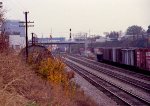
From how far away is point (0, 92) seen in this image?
967cm

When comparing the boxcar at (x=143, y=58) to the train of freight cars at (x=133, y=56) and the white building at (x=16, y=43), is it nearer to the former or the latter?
the train of freight cars at (x=133, y=56)

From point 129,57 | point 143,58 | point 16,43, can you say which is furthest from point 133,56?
point 16,43

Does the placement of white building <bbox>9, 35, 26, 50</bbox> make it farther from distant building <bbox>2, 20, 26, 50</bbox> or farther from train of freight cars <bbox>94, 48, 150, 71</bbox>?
train of freight cars <bbox>94, 48, 150, 71</bbox>

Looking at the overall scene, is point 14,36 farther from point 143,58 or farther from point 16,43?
point 143,58

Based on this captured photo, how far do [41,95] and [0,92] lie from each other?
436 cm

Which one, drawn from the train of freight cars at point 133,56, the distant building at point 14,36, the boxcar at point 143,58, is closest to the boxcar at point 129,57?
the train of freight cars at point 133,56

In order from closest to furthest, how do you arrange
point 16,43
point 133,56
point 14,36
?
point 133,56
point 16,43
point 14,36

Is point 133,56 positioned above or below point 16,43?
below

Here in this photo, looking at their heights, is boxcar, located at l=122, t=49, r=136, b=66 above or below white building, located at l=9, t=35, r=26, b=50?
below

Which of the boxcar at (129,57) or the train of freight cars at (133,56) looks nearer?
the train of freight cars at (133,56)

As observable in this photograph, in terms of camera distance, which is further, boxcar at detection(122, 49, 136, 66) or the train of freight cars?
boxcar at detection(122, 49, 136, 66)

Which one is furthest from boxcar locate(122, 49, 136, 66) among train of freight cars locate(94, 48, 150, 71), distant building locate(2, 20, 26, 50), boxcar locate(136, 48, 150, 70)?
distant building locate(2, 20, 26, 50)

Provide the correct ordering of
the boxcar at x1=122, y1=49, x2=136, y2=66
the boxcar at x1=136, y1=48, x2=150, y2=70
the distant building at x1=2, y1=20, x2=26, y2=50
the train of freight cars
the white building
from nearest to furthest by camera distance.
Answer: the distant building at x1=2, y1=20, x2=26, y2=50, the white building, the boxcar at x1=136, y1=48, x2=150, y2=70, the train of freight cars, the boxcar at x1=122, y1=49, x2=136, y2=66

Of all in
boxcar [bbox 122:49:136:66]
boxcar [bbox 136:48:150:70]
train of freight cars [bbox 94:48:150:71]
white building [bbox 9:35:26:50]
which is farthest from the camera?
boxcar [bbox 122:49:136:66]
